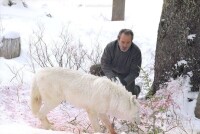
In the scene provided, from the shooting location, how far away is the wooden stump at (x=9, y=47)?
9.45m

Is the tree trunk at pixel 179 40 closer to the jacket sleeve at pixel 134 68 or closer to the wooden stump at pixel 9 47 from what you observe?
the jacket sleeve at pixel 134 68

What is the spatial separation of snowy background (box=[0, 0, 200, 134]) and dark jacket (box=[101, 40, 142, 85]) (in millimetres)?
505

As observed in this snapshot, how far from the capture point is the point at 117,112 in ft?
16.5

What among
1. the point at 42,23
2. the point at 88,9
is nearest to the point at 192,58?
the point at 42,23

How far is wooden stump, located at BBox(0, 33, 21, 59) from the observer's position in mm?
9445

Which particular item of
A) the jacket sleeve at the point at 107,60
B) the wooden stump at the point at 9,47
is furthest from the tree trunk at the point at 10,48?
the jacket sleeve at the point at 107,60

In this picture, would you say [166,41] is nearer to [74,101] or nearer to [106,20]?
[74,101]

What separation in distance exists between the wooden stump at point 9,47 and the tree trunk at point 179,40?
4.36 m

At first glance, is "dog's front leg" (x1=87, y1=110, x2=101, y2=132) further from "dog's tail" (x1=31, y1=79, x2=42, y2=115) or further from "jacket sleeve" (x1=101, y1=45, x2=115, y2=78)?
"jacket sleeve" (x1=101, y1=45, x2=115, y2=78)

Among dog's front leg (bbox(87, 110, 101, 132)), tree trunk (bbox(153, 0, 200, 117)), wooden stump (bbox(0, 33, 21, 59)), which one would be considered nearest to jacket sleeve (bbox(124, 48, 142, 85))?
tree trunk (bbox(153, 0, 200, 117))

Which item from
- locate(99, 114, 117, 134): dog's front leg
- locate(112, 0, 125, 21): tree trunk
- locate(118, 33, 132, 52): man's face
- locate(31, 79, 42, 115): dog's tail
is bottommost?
locate(99, 114, 117, 134): dog's front leg

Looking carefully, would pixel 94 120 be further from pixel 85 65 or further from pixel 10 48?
pixel 10 48

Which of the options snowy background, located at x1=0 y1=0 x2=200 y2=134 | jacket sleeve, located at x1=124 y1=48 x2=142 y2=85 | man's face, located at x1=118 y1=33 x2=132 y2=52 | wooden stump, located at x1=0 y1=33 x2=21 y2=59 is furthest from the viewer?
wooden stump, located at x1=0 y1=33 x2=21 y2=59

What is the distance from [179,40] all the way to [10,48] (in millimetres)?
4764
